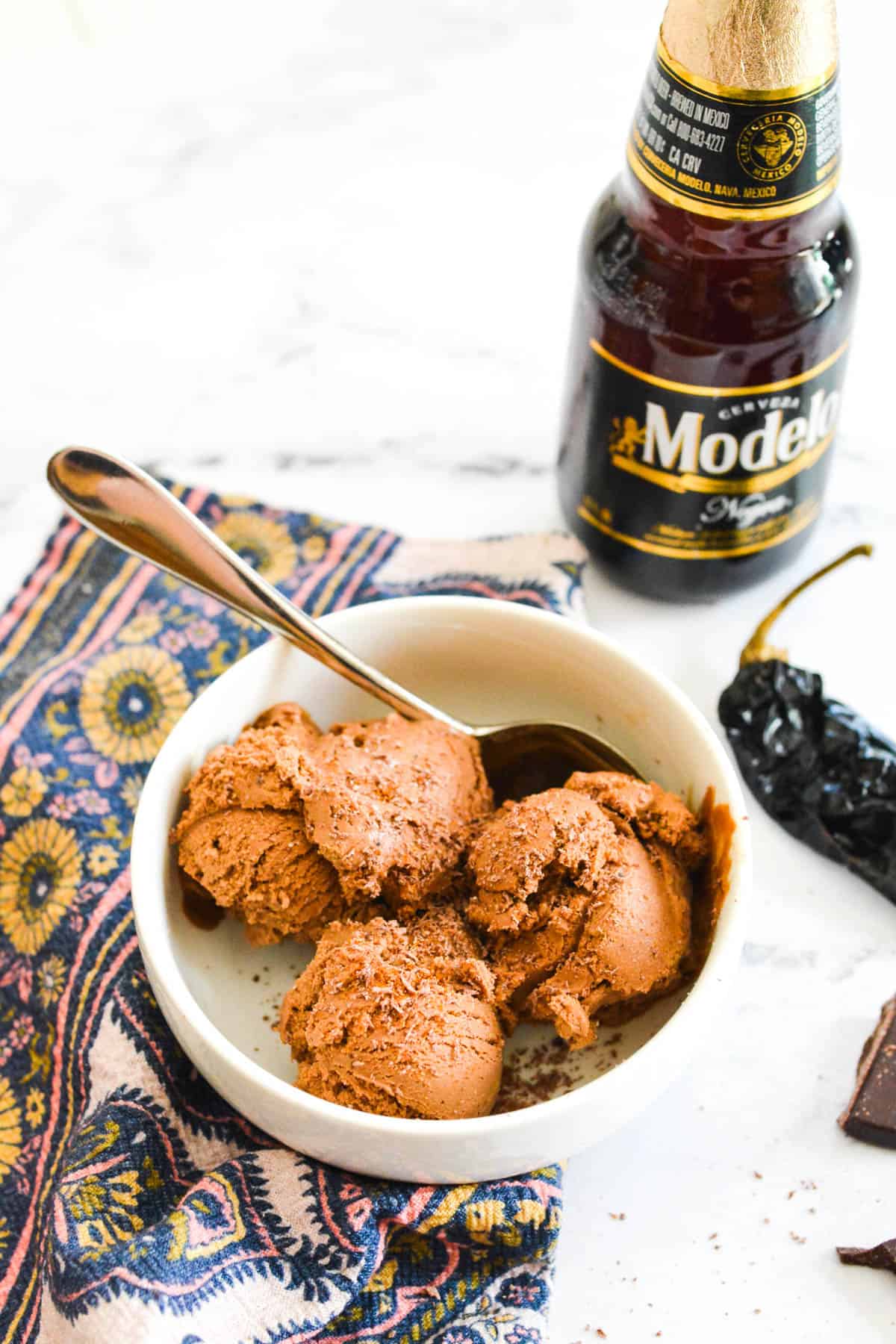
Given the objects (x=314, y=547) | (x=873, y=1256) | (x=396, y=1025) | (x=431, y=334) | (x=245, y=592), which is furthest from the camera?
(x=431, y=334)

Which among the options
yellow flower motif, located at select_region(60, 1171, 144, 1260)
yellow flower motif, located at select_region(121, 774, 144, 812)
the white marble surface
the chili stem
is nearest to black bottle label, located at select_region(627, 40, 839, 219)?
the chili stem

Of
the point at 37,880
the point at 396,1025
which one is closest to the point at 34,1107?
the point at 37,880

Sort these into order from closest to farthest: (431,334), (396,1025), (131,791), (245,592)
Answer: (396,1025) → (245,592) → (131,791) → (431,334)

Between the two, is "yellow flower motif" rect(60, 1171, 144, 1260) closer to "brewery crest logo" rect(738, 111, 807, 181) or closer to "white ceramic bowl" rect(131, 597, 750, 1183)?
"white ceramic bowl" rect(131, 597, 750, 1183)

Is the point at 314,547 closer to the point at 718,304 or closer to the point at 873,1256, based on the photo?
the point at 718,304

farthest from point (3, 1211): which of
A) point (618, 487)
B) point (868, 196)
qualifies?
point (868, 196)

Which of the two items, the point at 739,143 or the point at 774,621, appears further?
the point at 774,621
